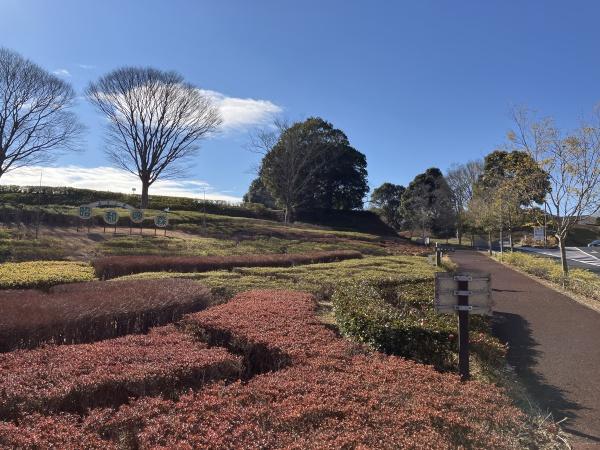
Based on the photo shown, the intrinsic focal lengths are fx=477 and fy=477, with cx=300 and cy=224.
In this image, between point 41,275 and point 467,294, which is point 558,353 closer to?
point 467,294

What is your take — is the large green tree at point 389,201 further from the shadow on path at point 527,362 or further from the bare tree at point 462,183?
the shadow on path at point 527,362

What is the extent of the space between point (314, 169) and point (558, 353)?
38.1 meters

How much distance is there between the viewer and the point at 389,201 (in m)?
59.9

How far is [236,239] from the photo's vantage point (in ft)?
75.8

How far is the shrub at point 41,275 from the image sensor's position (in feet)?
28.3

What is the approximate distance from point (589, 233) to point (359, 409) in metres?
60.1

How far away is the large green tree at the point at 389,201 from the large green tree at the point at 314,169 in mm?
12309

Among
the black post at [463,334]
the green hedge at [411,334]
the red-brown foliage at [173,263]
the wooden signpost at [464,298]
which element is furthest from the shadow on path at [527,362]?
the red-brown foliage at [173,263]

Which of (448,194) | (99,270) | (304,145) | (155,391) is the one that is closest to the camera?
(155,391)

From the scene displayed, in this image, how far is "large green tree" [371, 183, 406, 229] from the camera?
59.1 meters

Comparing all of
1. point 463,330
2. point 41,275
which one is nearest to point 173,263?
point 41,275

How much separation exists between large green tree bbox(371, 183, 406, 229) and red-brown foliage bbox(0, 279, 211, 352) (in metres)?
52.8

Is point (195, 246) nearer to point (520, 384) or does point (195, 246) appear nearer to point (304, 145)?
point (520, 384)

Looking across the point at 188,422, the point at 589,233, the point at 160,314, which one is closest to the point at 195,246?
the point at 160,314
